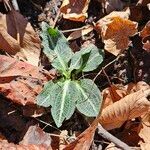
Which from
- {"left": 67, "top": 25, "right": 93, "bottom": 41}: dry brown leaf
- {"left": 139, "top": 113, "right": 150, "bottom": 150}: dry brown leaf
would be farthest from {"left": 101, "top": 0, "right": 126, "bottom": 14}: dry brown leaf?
{"left": 139, "top": 113, "right": 150, "bottom": 150}: dry brown leaf

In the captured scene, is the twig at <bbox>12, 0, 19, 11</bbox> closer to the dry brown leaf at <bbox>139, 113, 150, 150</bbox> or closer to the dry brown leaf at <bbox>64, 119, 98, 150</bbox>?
the dry brown leaf at <bbox>64, 119, 98, 150</bbox>

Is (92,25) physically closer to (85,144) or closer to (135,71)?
(135,71)

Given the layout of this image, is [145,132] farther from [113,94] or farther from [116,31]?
[116,31]

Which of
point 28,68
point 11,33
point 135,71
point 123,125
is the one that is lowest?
point 123,125

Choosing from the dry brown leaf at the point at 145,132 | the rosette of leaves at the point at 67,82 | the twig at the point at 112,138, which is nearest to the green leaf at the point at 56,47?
the rosette of leaves at the point at 67,82

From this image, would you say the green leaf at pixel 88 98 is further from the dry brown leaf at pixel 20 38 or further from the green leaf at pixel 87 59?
the dry brown leaf at pixel 20 38

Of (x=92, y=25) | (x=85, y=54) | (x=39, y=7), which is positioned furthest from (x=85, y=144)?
(x=39, y=7)
